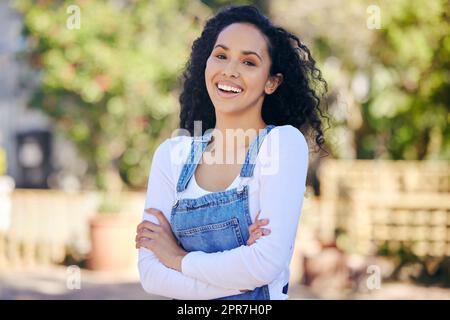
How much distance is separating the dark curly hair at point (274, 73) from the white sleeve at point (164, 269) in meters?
0.22

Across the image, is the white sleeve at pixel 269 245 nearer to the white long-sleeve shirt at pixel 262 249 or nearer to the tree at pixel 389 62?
the white long-sleeve shirt at pixel 262 249

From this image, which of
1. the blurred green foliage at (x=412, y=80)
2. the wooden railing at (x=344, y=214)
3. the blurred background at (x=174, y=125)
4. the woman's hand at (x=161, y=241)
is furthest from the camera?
the blurred green foliage at (x=412, y=80)

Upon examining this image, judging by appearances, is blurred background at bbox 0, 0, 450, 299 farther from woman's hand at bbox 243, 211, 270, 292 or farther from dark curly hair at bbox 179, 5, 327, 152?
woman's hand at bbox 243, 211, 270, 292

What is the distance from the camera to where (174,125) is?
10.2m

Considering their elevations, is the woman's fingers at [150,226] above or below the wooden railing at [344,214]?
above

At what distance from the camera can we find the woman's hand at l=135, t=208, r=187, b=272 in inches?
71.5

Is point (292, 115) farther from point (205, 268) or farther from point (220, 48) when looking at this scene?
point (205, 268)

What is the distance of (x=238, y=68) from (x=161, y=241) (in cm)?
47

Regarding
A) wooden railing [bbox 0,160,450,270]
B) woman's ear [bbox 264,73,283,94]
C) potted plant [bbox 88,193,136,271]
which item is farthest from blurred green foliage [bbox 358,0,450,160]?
woman's ear [bbox 264,73,283,94]

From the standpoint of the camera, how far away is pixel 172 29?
948 cm

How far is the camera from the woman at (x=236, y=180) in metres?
1.73

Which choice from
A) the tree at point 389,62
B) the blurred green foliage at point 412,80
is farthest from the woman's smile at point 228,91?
the blurred green foliage at point 412,80

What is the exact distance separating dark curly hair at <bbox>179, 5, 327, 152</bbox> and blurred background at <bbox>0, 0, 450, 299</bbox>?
4.95 meters

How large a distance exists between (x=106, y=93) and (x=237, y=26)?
7.63 meters
